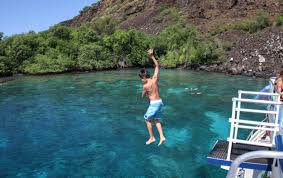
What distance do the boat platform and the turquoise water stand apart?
8.93 m

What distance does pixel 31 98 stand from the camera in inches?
1613

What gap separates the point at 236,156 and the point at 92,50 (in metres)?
65.5

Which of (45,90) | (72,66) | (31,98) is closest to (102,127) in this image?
(31,98)

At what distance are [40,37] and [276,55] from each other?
160 feet

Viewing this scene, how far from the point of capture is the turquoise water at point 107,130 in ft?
65.6

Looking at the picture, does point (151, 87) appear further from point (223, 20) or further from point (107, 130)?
point (223, 20)

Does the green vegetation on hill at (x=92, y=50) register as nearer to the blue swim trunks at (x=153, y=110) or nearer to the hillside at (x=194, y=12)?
the hillside at (x=194, y=12)

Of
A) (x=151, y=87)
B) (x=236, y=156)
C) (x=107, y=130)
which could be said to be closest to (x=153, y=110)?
(x=151, y=87)

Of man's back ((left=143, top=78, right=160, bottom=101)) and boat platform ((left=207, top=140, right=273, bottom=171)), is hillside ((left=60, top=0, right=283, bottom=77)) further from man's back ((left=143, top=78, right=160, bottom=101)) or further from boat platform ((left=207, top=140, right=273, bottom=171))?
man's back ((left=143, top=78, right=160, bottom=101))

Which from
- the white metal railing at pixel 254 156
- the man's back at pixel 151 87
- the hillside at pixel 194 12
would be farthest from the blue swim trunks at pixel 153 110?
the hillside at pixel 194 12

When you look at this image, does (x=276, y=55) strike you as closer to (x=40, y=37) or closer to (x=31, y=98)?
(x=31, y=98)

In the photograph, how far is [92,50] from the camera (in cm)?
7288

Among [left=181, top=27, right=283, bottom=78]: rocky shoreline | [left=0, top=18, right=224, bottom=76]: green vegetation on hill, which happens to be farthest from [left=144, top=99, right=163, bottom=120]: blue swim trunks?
[left=0, top=18, right=224, bottom=76]: green vegetation on hill

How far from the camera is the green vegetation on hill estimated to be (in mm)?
68375
